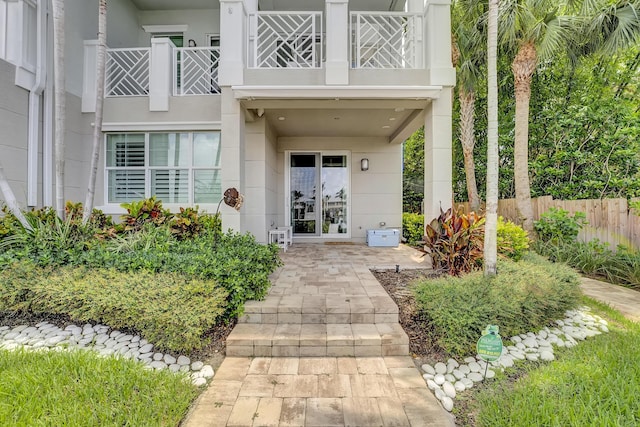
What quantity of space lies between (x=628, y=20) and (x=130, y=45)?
1210 centimetres

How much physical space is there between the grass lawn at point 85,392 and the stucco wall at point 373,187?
24.6 ft

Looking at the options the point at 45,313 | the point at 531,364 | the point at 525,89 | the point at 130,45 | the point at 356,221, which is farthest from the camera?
the point at 356,221

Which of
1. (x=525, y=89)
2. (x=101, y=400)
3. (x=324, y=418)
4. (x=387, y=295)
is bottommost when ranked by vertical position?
(x=324, y=418)

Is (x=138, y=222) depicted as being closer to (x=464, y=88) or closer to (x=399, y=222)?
(x=399, y=222)

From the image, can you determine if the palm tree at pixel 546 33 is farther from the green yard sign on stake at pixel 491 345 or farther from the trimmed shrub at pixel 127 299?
the trimmed shrub at pixel 127 299

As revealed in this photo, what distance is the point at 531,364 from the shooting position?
305 cm

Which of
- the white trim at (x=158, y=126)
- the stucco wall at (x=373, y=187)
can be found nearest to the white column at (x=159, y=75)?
the white trim at (x=158, y=126)

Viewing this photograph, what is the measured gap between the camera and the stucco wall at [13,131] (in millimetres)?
5512

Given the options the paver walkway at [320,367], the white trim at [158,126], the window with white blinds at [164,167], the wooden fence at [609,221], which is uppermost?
the white trim at [158,126]

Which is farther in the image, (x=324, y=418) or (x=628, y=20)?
(x=628, y=20)

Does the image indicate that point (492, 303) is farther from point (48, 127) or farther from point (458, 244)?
point (48, 127)

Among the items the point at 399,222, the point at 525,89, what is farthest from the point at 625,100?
the point at 399,222

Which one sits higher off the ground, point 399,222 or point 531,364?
point 399,222

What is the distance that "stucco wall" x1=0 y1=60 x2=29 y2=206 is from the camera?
18.1 ft
